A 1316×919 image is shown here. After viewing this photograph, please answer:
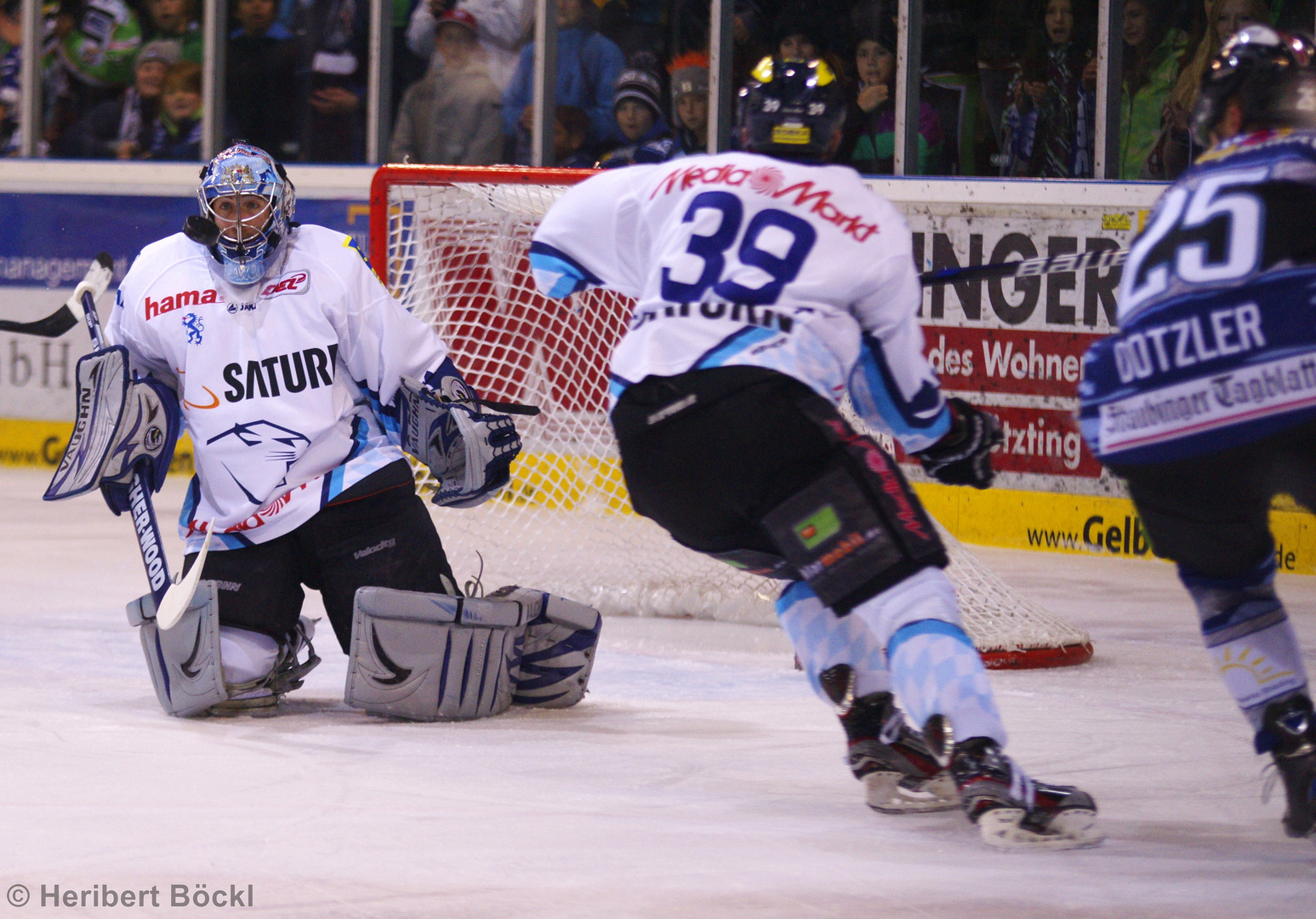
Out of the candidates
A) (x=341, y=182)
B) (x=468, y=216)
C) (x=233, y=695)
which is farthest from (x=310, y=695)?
(x=341, y=182)

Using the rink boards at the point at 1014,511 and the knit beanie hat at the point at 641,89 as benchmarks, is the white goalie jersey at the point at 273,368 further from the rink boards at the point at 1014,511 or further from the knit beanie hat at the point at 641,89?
the knit beanie hat at the point at 641,89

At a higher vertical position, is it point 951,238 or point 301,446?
point 951,238

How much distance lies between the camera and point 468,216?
523 centimetres

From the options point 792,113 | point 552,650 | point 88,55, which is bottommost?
point 552,650

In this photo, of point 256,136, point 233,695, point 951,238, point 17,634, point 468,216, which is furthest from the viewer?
point 256,136

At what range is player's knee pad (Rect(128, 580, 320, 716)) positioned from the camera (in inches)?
129

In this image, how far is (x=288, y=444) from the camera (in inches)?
135

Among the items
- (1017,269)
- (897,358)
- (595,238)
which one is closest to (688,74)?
(1017,269)

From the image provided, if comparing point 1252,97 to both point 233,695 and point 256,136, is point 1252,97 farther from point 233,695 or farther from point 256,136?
point 256,136

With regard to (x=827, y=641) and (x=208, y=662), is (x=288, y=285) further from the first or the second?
(x=827, y=641)

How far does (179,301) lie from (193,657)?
69 cm

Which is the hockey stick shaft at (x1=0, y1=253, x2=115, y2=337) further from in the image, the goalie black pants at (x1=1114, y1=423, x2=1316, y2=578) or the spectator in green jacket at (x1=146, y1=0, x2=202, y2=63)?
the spectator in green jacket at (x1=146, y1=0, x2=202, y2=63)

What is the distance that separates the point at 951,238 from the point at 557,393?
1569 millimetres

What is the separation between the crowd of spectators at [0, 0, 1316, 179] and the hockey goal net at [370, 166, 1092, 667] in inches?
11.5
